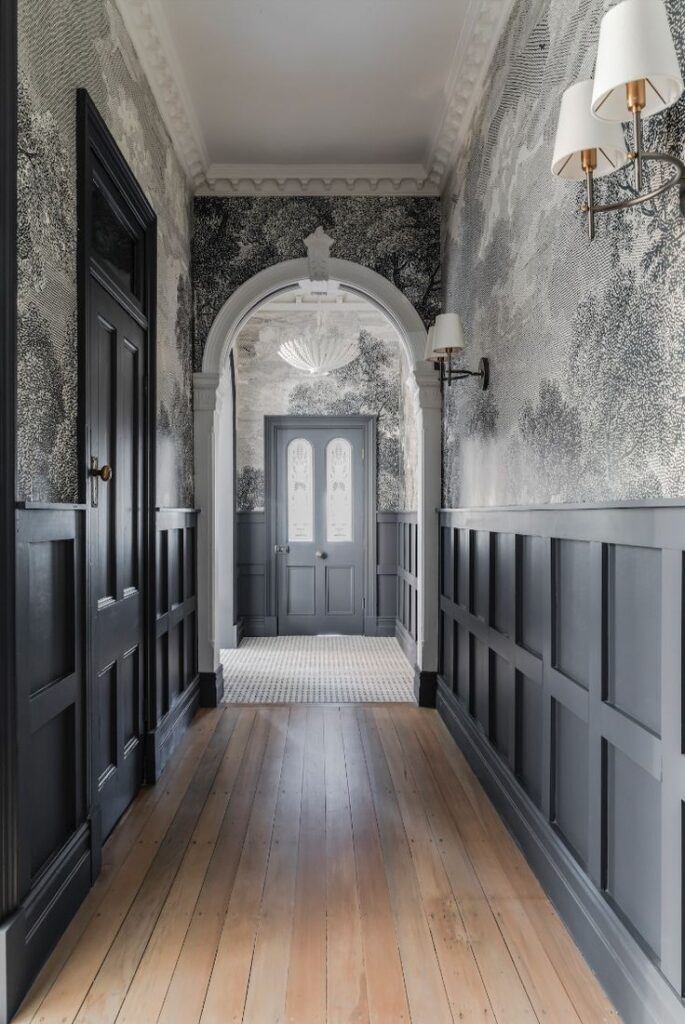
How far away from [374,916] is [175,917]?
632mm

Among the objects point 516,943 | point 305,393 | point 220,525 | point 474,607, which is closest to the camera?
point 516,943

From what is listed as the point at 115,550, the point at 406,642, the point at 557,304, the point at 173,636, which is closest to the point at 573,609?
the point at 557,304

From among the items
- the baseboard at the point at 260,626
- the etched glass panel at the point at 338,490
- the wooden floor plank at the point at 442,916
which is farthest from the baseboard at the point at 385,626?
the wooden floor plank at the point at 442,916

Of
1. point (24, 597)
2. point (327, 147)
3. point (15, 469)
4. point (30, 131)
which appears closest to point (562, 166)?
point (30, 131)

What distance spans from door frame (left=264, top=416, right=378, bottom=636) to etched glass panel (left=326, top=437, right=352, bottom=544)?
0.66 ft

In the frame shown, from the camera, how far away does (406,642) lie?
6.78 metres

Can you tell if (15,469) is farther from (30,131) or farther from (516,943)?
(516,943)

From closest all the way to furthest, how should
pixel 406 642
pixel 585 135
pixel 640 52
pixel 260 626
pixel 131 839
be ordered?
pixel 640 52, pixel 585 135, pixel 131 839, pixel 406 642, pixel 260 626

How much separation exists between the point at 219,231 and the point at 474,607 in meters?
3.06

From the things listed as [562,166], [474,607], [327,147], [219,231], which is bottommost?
[474,607]

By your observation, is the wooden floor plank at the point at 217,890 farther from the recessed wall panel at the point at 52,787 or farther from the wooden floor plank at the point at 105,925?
the recessed wall panel at the point at 52,787

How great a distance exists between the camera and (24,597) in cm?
194

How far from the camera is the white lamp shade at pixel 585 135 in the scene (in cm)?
174

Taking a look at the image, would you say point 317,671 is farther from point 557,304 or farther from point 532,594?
point 557,304
